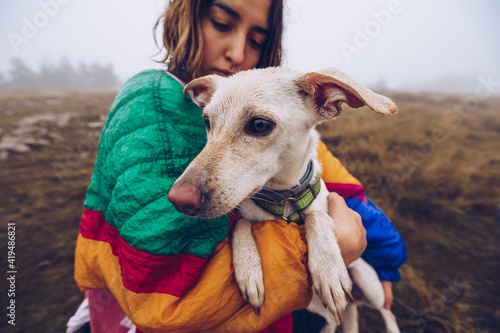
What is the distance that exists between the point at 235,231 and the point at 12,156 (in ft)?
34.6

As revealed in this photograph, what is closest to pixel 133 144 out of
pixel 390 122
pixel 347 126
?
pixel 347 126

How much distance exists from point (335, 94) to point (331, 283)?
114 centimetres

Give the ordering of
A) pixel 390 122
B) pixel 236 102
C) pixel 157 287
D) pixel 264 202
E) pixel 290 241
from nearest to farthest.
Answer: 1. pixel 157 287
2. pixel 290 241
3. pixel 236 102
4. pixel 264 202
5. pixel 390 122

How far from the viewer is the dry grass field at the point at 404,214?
289 cm

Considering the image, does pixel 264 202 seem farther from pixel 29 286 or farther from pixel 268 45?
pixel 29 286

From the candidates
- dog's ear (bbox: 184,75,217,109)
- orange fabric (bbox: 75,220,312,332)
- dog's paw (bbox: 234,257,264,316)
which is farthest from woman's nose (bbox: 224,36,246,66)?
dog's paw (bbox: 234,257,264,316)

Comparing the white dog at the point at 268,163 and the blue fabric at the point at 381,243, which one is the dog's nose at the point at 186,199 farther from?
the blue fabric at the point at 381,243

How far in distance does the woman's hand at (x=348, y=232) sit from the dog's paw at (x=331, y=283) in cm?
23

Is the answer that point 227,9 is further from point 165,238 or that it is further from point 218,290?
point 218,290

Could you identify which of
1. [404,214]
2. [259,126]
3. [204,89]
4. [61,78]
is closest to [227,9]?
[204,89]

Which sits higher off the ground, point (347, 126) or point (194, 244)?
point (194, 244)

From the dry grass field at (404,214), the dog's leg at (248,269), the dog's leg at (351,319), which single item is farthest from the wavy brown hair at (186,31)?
the dry grass field at (404,214)

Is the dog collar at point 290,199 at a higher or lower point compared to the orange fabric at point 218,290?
higher

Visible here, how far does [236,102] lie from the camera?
4.79 feet
